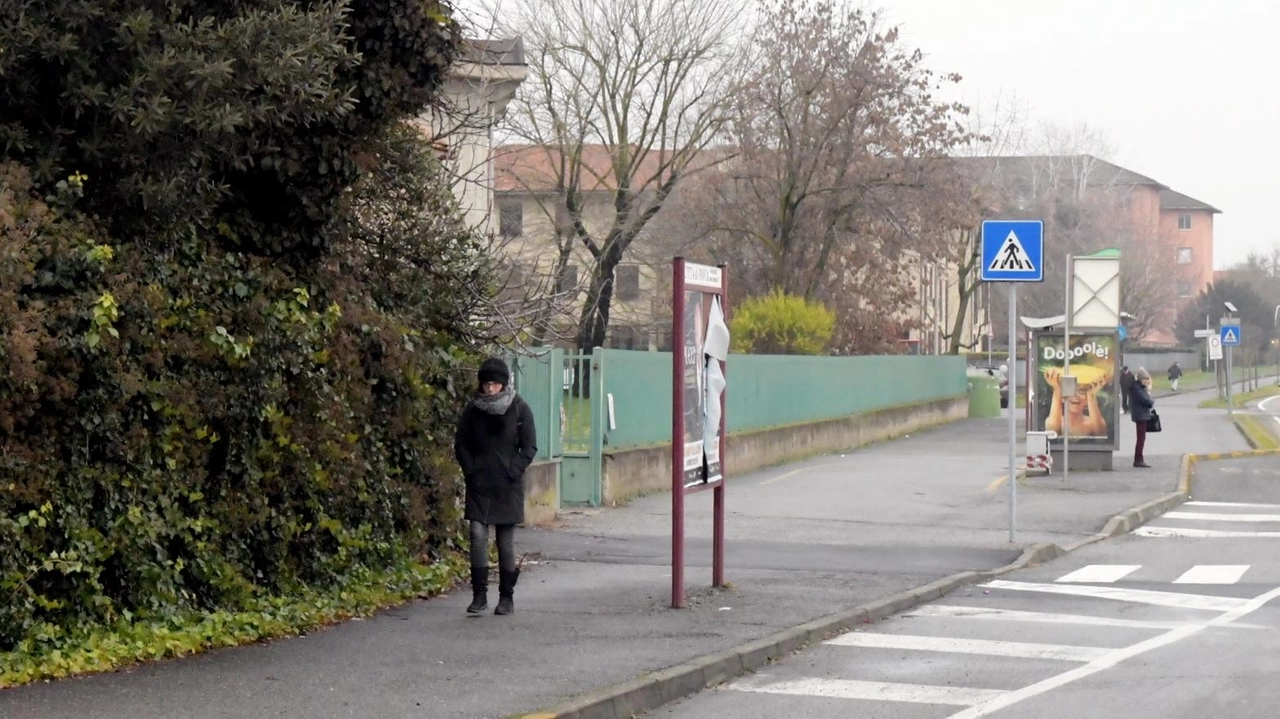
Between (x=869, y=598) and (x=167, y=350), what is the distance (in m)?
5.81

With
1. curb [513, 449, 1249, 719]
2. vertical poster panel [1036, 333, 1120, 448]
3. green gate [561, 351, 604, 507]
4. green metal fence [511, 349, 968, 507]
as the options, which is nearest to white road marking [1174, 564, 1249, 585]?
curb [513, 449, 1249, 719]

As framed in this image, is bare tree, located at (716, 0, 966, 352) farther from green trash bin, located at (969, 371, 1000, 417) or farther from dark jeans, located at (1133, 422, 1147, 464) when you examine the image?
dark jeans, located at (1133, 422, 1147, 464)

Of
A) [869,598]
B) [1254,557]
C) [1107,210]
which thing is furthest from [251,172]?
[1107,210]

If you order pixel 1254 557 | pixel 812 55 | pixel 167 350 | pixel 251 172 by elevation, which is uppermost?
pixel 812 55

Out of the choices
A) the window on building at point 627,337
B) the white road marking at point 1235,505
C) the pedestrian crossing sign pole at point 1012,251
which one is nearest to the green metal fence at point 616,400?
the pedestrian crossing sign pole at point 1012,251

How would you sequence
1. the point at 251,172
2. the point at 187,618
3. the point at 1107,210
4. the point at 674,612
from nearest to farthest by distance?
the point at 187,618 → the point at 251,172 → the point at 674,612 → the point at 1107,210

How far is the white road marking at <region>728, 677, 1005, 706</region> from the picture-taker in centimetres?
862

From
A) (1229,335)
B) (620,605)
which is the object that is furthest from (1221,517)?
A: (1229,335)

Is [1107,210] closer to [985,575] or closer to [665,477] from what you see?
[665,477]

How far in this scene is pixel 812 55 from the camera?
45.2 metres

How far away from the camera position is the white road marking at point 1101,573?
14289 mm

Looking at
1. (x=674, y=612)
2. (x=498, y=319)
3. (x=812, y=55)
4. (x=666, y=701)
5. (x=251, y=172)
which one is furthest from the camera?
(x=812, y=55)

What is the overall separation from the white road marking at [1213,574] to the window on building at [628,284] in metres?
50.2

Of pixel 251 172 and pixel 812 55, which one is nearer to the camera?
pixel 251 172
